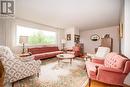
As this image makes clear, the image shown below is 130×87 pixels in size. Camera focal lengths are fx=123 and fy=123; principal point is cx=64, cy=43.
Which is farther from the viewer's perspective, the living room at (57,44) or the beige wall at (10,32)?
the beige wall at (10,32)

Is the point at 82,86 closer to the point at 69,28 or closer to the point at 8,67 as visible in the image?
the point at 8,67

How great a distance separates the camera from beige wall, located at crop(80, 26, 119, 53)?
29.5ft

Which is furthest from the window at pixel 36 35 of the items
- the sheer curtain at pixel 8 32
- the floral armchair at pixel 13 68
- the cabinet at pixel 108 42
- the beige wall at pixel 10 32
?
the cabinet at pixel 108 42

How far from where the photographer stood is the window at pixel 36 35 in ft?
19.6

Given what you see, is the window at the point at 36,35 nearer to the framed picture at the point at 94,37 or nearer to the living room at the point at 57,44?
the living room at the point at 57,44

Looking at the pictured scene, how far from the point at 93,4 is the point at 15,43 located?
3.69 meters

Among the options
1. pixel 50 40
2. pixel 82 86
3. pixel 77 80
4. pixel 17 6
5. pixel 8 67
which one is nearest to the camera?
pixel 8 67

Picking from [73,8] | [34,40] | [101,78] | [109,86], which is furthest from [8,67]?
[34,40]

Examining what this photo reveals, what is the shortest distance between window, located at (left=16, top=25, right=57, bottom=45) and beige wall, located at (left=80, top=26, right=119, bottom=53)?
274cm

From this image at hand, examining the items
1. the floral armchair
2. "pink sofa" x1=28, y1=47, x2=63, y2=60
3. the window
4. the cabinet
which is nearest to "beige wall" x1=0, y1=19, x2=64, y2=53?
the window

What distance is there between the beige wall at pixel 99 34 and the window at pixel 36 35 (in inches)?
108

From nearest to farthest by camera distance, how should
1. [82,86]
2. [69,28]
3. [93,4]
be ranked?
[82,86], [93,4], [69,28]

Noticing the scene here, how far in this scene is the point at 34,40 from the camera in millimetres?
6719

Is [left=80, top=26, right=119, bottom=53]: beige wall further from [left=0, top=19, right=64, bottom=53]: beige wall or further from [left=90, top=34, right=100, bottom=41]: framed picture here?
[left=0, top=19, right=64, bottom=53]: beige wall
